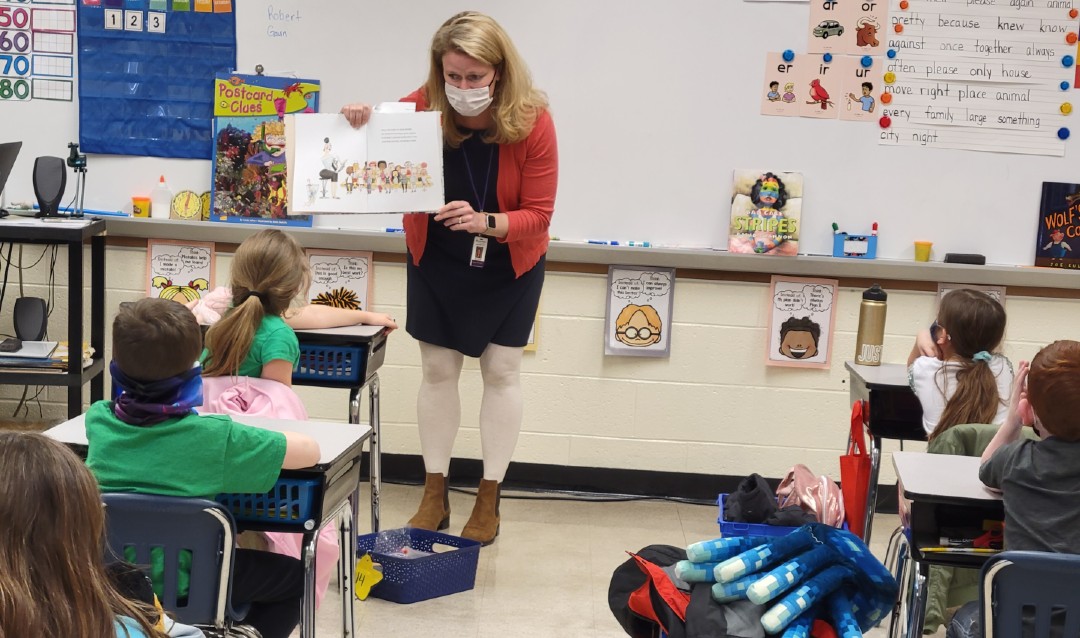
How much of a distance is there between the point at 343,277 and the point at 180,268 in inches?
26.3

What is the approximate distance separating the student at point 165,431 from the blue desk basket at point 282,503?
0.08m

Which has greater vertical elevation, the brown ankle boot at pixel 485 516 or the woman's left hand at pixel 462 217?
the woman's left hand at pixel 462 217

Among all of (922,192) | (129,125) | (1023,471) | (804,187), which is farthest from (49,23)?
(1023,471)

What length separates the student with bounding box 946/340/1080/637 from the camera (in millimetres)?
2133

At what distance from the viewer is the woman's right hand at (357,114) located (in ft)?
→ 11.1

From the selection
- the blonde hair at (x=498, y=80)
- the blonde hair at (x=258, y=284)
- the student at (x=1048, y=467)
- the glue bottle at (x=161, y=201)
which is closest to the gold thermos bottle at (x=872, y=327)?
the blonde hair at (x=498, y=80)

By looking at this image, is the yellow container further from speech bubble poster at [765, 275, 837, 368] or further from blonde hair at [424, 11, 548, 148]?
speech bubble poster at [765, 275, 837, 368]

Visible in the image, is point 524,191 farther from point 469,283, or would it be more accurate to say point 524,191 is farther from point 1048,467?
point 1048,467

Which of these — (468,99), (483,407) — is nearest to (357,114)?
(468,99)

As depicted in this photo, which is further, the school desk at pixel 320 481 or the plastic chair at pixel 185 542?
the school desk at pixel 320 481

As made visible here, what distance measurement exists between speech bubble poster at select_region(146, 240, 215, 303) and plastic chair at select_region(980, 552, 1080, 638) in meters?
3.47

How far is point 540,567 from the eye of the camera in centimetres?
381

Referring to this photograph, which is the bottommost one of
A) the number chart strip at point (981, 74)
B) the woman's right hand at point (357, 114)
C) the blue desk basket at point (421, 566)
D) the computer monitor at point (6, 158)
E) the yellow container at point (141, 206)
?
the blue desk basket at point (421, 566)

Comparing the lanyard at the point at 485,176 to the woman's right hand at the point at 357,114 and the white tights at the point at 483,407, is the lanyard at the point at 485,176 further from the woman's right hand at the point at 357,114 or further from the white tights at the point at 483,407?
the white tights at the point at 483,407
